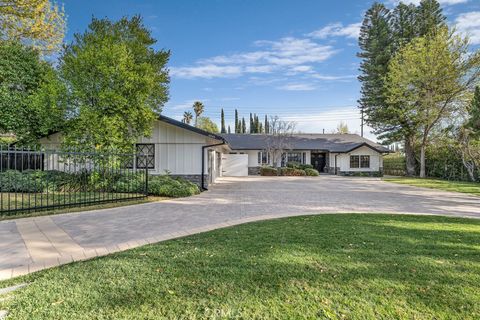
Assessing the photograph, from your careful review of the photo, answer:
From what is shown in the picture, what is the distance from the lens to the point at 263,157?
2953 cm

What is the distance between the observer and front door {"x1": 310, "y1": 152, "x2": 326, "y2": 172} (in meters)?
31.1

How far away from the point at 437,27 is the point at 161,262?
31427 mm

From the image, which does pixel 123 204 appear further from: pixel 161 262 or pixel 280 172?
pixel 280 172

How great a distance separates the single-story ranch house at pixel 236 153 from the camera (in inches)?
546

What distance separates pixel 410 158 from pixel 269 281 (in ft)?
95.5

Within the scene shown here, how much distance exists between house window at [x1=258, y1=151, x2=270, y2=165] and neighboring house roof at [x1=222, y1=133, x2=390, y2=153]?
3.18ft

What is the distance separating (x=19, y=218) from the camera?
693 centimetres

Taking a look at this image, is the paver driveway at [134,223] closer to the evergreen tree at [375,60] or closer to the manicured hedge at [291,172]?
the manicured hedge at [291,172]

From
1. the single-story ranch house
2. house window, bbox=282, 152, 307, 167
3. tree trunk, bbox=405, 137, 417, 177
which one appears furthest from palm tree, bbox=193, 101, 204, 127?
tree trunk, bbox=405, 137, 417, 177

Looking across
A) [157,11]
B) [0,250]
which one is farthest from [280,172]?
[0,250]

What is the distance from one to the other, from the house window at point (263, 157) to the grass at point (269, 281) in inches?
941

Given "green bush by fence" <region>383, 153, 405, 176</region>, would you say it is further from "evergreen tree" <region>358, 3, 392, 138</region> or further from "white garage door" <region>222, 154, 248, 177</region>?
"white garage door" <region>222, 154, 248, 177</region>

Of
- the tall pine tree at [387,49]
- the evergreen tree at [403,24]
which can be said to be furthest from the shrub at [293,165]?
the evergreen tree at [403,24]

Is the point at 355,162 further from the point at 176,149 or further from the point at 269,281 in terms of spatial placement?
the point at 269,281
